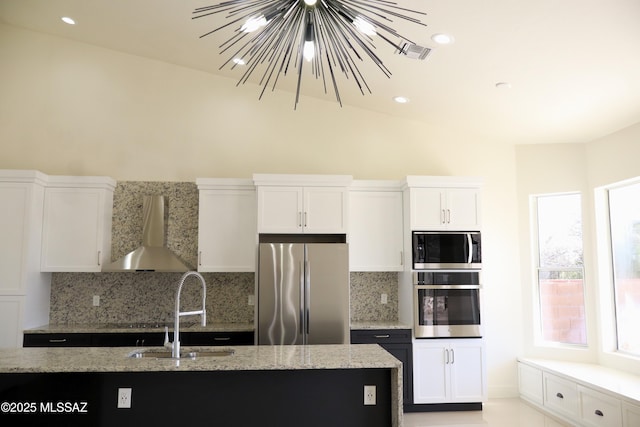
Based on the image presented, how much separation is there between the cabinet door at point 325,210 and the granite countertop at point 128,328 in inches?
46.8

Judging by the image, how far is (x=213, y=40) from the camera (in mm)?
4691

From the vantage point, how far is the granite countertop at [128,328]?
15.3 ft

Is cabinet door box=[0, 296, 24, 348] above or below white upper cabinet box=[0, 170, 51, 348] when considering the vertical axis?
below

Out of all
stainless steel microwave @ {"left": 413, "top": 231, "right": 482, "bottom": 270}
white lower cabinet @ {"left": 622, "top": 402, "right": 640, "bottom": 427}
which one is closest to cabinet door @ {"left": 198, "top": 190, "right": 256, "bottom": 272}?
stainless steel microwave @ {"left": 413, "top": 231, "right": 482, "bottom": 270}

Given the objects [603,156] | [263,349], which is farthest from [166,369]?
[603,156]

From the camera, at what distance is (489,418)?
4727 millimetres

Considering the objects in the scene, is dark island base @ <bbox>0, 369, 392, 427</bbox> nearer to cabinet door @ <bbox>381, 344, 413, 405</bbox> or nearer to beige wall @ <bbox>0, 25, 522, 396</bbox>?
cabinet door @ <bbox>381, 344, 413, 405</bbox>

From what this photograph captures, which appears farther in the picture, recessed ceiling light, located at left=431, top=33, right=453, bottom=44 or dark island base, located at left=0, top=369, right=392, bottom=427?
recessed ceiling light, located at left=431, top=33, right=453, bottom=44

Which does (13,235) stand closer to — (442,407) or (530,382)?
(442,407)

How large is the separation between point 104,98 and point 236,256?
7.66 feet

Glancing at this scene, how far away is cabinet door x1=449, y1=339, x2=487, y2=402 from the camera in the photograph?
16.0 ft

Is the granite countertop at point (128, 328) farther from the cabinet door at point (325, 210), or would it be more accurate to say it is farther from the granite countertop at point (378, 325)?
the cabinet door at point (325, 210)

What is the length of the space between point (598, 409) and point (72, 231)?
5134 mm

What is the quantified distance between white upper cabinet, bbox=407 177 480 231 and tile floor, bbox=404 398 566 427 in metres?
1.83
